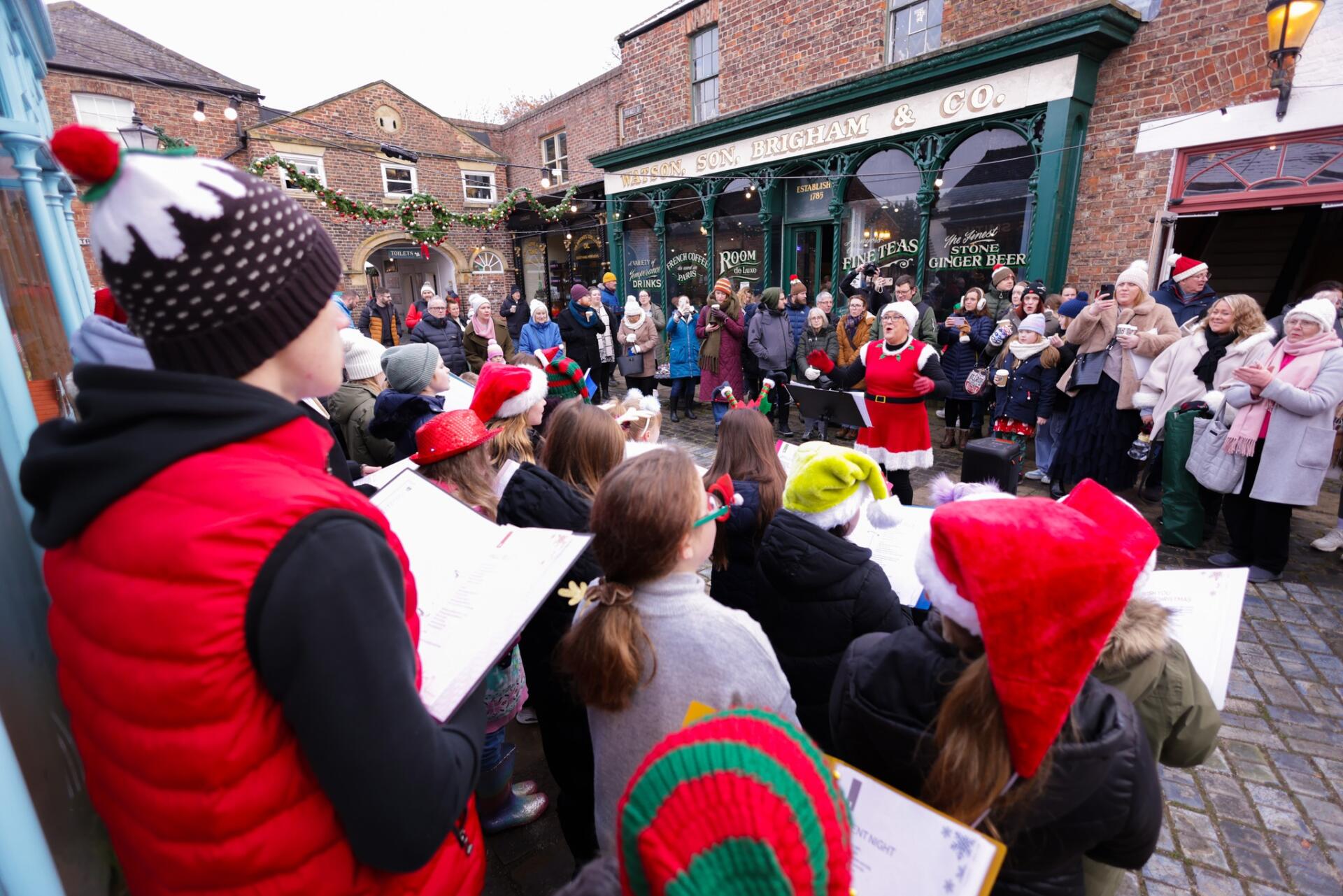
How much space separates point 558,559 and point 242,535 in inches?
26.4

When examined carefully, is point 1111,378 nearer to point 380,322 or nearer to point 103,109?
point 380,322

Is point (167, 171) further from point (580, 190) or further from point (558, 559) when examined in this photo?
point (580, 190)

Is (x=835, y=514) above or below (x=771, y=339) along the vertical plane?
below

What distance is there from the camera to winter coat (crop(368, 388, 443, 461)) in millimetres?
3062

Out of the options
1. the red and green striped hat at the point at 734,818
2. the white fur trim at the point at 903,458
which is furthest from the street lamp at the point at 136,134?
the red and green striped hat at the point at 734,818

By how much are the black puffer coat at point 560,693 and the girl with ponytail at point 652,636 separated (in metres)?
0.50

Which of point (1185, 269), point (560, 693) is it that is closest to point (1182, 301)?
point (1185, 269)

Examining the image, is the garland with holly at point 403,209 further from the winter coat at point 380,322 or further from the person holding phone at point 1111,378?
the person holding phone at point 1111,378

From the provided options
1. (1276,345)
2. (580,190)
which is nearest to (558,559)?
(1276,345)

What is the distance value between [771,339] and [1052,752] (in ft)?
24.6

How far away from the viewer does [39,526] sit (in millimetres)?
743

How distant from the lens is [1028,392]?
19.8 feet

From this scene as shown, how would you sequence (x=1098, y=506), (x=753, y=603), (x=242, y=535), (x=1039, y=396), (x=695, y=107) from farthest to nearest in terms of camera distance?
(x=695, y=107) → (x=1039, y=396) → (x=753, y=603) → (x=1098, y=506) → (x=242, y=535)

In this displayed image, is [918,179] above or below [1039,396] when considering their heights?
above
